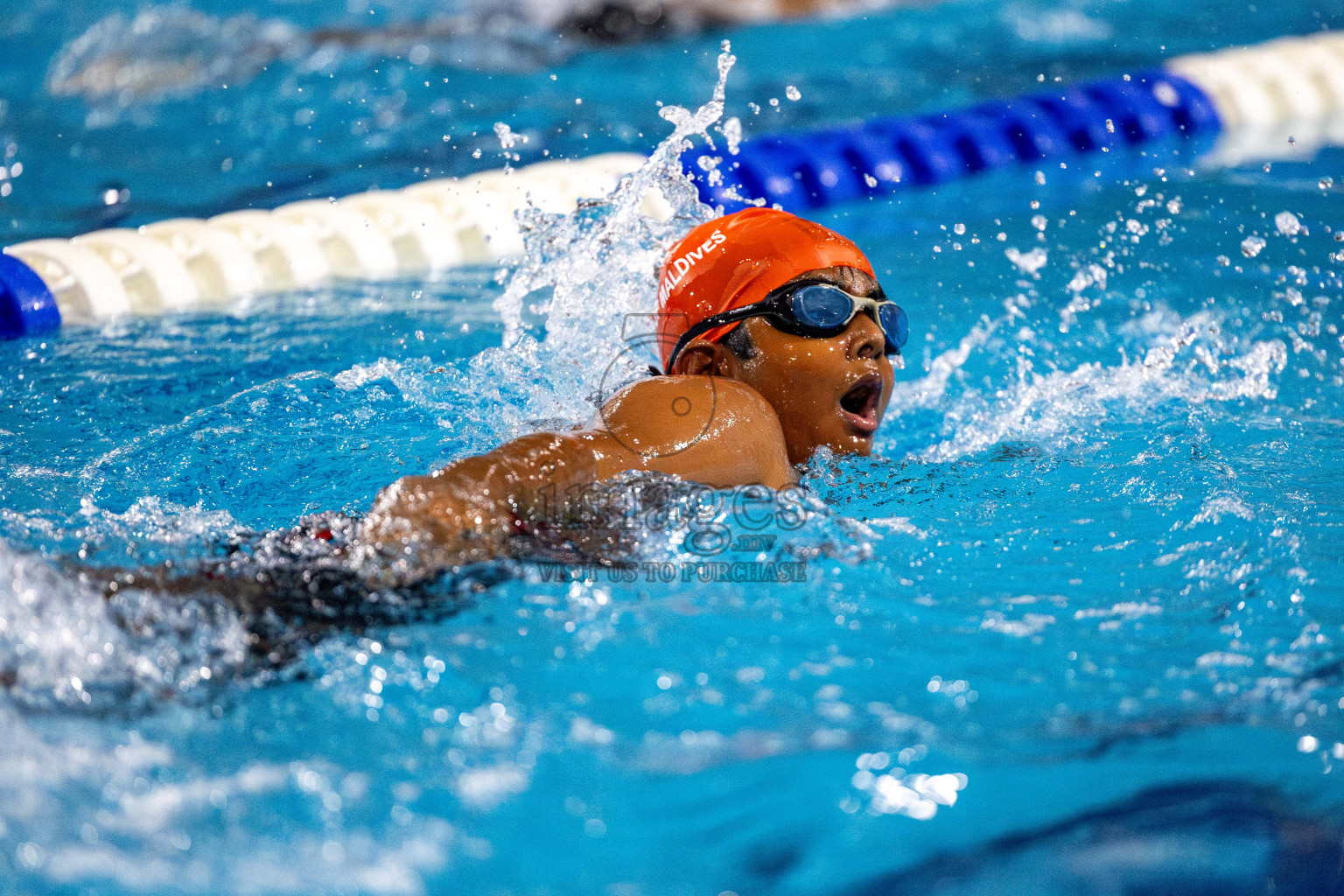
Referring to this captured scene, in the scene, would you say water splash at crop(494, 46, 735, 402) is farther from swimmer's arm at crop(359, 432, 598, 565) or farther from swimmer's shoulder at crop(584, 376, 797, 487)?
swimmer's arm at crop(359, 432, 598, 565)

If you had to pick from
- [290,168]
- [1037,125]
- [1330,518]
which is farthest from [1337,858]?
[290,168]

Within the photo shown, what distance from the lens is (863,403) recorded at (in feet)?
7.81

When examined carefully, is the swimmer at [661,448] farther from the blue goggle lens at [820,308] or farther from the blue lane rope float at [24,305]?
the blue lane rope float at [24,305]

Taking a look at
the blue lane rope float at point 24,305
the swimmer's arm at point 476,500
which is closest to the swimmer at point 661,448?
the swimmer's arm at point 476,500

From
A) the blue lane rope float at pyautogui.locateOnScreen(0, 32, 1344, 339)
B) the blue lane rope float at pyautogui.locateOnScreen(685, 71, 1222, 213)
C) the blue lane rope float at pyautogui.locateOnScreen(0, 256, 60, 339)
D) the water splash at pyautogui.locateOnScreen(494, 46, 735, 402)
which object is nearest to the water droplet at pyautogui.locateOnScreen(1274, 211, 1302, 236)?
the blue lane rope float at pyautogui.locateOnScreen(0, 32, 1344, 339)

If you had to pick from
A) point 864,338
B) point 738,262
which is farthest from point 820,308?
point 738,262

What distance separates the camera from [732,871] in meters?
1.38

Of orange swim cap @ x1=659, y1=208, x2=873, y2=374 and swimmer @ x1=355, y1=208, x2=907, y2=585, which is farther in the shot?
orange swim cap @ x1=659, y1=208, x2=873, y2=374

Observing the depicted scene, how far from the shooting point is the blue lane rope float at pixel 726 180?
404 cm

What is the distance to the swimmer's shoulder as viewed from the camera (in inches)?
75.7

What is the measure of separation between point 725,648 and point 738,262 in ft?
3.15

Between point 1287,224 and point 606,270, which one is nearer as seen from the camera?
point 606,270

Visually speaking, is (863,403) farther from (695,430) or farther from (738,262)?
(695,430)

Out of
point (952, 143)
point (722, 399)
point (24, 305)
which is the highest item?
point (952, 143)
